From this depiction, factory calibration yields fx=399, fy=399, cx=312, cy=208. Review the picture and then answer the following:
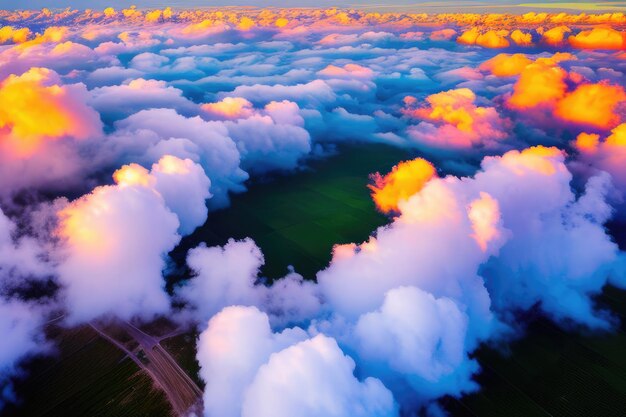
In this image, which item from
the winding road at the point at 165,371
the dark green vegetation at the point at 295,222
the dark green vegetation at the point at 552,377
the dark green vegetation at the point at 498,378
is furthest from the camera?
the dark green vegetation at the point at 295,222

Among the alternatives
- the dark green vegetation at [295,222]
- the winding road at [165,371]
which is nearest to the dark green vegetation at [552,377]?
the winding road at [165,371]


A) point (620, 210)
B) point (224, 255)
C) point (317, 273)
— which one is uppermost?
point (224, 255)

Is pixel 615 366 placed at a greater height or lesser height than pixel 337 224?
greater

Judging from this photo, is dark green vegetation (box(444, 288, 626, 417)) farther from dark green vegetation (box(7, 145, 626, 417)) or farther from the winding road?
the winding road

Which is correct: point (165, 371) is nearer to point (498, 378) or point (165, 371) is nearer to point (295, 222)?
point (498, 378)

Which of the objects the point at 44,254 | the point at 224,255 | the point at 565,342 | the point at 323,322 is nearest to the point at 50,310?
the point at 44,254

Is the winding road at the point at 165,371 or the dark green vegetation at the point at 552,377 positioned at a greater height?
the winding road at the point at 165,371

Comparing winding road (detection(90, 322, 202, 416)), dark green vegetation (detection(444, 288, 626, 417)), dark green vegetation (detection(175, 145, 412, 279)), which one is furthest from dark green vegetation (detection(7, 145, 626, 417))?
dark green vegetation (detection(175, 145, 412, 279))

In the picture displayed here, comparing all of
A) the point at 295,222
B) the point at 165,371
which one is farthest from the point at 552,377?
the point at 295,222

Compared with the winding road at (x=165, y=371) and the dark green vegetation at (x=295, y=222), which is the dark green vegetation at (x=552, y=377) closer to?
the winding road at (x=165, y=371)

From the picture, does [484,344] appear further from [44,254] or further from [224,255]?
[44,254]

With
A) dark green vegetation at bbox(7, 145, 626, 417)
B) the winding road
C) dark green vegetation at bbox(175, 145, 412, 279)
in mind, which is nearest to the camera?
dark green vegetation at bbox(7, 145, 626, 417)
